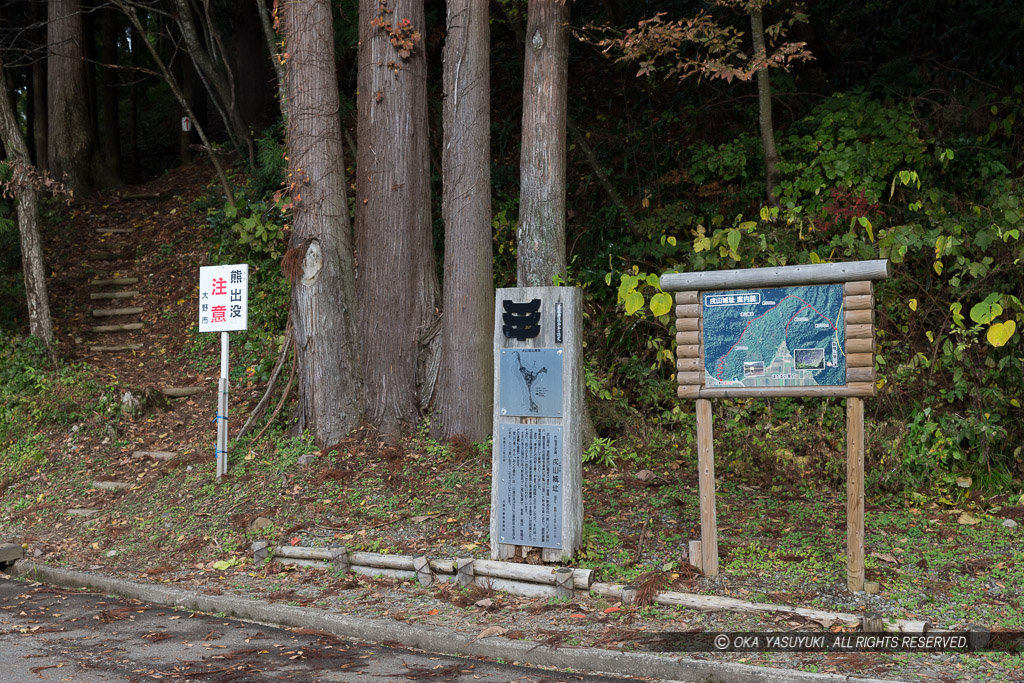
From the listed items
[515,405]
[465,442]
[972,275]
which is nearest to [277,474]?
[465,442]

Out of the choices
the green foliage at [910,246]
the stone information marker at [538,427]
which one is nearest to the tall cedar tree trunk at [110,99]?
the green foliage at [910,246]

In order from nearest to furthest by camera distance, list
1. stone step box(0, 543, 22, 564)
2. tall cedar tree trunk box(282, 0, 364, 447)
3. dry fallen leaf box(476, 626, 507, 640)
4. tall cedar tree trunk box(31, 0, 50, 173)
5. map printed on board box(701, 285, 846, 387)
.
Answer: dry fallen leaf box(476, 626, 507, 640) < map printed on board box(701, 285, 846, 387) < stone step box(0, 543, 22, 564) < tall cedar tree trunk box(282, 0, 364, 447) < tall cedar tree trunk box(31, 0, 50, 173)

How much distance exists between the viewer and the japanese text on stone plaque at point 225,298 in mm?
9781

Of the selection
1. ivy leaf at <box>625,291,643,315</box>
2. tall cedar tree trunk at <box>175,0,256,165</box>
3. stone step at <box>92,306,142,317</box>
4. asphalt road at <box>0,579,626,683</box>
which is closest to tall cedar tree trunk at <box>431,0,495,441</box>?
ivy leaf at <box>625,291,643,315</box>

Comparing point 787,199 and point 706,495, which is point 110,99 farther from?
point 706,495

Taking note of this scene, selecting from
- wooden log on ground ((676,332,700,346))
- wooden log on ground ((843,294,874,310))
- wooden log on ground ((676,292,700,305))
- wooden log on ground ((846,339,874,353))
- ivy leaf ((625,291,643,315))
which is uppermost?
ivy leaf ((625,291,643,315))

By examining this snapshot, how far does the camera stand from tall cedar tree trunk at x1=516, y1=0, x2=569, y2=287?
29.7ft

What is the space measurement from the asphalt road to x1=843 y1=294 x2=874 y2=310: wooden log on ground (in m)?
3.04

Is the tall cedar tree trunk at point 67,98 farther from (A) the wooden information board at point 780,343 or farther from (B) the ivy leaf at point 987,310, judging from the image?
(B) the ivy leaf at point 987,310

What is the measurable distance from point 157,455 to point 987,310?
9599mm

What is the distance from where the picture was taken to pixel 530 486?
6992 mm

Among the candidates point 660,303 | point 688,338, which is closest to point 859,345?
point 688,338

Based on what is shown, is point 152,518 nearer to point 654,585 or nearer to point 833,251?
point 654,585

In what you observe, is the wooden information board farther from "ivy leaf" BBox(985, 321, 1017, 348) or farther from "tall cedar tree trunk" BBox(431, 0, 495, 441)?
"tall cedar tree trunk" BBox(431, 0, 495, 441)
